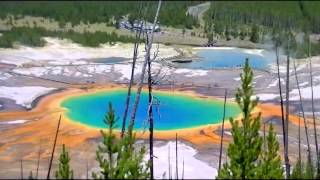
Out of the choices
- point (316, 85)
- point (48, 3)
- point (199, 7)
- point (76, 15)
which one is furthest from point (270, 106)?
point (48, 3)

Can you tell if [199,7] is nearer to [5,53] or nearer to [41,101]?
[5,53]

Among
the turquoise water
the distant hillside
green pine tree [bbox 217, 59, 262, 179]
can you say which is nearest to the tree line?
the distant hillside

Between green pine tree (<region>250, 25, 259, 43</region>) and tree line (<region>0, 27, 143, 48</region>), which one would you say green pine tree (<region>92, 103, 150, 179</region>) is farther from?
green pine tree (<region>250, 25, 259, 43</region>)

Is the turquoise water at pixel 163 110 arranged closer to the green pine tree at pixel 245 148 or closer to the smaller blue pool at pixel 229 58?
the smaller blue pool at pixel 229 58

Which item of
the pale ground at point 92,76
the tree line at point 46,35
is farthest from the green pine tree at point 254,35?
the tree line at point 46,35

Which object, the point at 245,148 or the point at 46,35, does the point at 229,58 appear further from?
the point at 245,148

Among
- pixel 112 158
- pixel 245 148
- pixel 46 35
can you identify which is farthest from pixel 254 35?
pixel 112 158

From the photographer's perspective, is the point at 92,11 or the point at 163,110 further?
the point at 92,11
